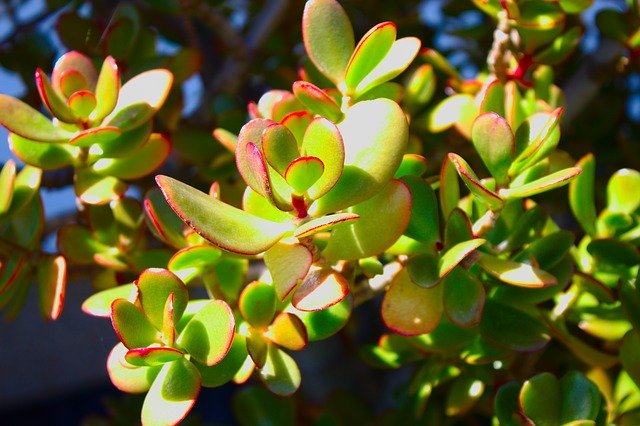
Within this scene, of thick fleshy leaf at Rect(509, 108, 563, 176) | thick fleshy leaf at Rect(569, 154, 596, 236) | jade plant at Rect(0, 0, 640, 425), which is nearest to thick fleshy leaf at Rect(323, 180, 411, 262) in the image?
jade plant at Rect(0, 0, 640, 425)

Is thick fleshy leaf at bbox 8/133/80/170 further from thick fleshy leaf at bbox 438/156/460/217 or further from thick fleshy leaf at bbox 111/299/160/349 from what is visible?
thick fleshy leaf at bbox 438/156/460/217

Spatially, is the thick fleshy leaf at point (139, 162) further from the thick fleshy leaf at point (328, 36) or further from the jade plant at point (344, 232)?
the thick fleshy leaf at point (328, 36)

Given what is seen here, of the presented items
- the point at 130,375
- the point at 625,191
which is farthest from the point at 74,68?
the point at 625,191

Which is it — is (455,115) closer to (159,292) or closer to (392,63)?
(392,63)

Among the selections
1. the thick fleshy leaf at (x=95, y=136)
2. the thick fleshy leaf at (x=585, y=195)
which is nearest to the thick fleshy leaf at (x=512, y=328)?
the thick fleshy leaf at (x=585, y=195)

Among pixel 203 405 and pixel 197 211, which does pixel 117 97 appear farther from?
pixel 203 405

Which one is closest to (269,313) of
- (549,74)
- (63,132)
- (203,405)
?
(63,132)
